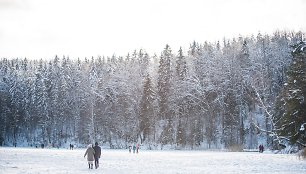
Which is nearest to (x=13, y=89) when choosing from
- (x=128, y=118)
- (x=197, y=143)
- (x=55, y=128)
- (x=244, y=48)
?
(x=55, y=128)

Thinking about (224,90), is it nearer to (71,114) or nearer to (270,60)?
(270,60)

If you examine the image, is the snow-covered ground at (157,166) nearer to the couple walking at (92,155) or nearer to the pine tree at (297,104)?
the couple walking at (92,155)

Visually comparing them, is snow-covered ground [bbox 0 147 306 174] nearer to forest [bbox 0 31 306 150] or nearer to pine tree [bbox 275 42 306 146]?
pine tree [bbox 275 42 306 146]

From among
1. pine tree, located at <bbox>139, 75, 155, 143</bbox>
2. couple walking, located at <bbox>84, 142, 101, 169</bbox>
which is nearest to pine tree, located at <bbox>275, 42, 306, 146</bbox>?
couple walking, located at <bbox>84, 142, 101, 169</bbox>

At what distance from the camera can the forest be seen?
80.9 meters

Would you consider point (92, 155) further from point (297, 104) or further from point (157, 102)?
point (157, 102)

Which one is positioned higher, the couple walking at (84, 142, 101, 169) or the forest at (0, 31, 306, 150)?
the forest at (0, 31, 306, 150)

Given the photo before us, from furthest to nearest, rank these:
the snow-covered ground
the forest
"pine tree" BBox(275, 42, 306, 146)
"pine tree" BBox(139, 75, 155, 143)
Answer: "pine tree" BBox(139, 75, 155, 143) → the forest → "pine tree" BBox(275, 42, 306, 146) → the snow-covered ground

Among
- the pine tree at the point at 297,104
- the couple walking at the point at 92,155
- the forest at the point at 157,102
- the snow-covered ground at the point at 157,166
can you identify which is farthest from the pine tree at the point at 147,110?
the couple walking at the point at 92,155

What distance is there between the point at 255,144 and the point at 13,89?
6134cm

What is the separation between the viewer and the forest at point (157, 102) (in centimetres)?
8088

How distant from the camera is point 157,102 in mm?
86375

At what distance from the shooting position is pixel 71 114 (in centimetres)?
10025

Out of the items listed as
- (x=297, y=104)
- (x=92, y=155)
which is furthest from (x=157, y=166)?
(x=297, y=104)
